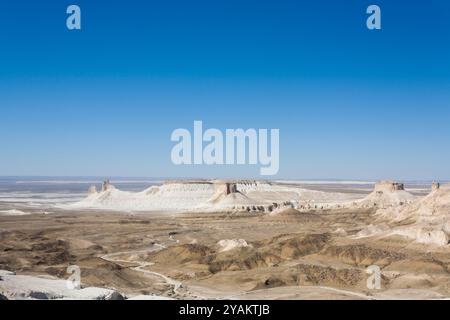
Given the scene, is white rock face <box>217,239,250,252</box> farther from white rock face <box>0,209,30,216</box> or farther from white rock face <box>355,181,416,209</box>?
white rock face <box>0,209,30,216</box>

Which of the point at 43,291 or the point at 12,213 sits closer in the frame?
the point at 43,291

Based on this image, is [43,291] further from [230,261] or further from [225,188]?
[225,188]

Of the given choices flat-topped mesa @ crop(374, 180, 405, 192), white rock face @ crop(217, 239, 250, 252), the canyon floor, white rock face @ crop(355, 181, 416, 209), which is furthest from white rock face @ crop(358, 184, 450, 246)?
flat-topped mesa @ crop(374, 180, 405, 192)

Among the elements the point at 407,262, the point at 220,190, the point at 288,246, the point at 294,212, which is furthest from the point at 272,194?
the point at 407,262

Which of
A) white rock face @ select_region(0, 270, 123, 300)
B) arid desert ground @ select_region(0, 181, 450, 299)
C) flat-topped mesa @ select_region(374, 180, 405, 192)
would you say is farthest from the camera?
flat-topped mesa @ select_region(374, 180, 405, 192)

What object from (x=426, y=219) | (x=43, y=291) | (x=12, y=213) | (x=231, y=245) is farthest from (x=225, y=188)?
(x=43, y=291)

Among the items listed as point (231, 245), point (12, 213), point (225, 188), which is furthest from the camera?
point (225, 188)
